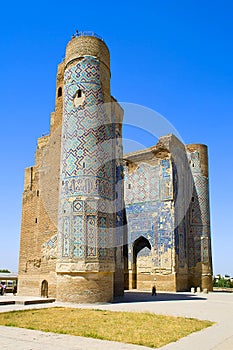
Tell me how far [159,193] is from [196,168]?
3420 millimetres

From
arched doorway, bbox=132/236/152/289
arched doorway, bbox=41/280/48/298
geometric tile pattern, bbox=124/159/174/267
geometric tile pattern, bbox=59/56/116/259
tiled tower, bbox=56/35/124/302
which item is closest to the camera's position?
tiled tower, bbox=56/35/124/302

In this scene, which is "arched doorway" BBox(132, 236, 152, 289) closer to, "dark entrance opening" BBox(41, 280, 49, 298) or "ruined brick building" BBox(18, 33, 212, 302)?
"ruined brick building" BBox(18, 33, 212, 302)

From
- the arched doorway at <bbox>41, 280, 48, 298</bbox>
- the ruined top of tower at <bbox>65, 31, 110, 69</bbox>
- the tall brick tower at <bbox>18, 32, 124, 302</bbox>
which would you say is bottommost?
the arched doorway at <bbox>41, 280, 48, 298</bbox>

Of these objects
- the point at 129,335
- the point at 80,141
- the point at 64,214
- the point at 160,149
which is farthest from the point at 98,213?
the point at 160,149

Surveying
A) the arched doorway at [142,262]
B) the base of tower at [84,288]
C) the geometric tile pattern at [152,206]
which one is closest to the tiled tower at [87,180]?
the base of tower at [84,288]

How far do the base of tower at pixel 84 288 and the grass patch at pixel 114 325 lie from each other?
324 centimetres

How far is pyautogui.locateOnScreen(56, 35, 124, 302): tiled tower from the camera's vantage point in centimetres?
→ 1334

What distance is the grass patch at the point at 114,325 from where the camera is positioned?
6.40m

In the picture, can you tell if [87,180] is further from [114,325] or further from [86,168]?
[114,325]

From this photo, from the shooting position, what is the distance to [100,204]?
1412 centimetres

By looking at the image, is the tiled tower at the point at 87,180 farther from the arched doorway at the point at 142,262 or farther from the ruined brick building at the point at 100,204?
the arched doorway at the point at 142,262

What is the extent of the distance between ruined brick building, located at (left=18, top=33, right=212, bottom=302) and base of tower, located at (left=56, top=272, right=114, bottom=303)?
0.04m

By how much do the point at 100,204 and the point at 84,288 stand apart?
3207mm

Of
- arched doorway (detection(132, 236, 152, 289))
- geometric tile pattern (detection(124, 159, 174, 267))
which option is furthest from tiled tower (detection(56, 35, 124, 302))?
arched doorway (detection(132, 236, 152, 289))
